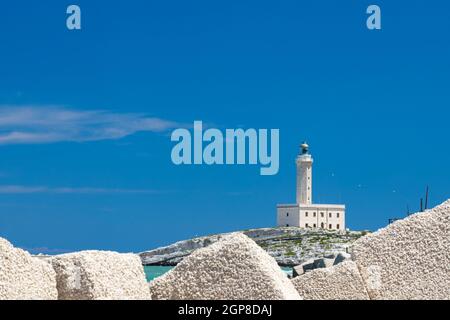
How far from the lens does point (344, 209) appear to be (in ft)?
533

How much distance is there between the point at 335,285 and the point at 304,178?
13773 centimetres

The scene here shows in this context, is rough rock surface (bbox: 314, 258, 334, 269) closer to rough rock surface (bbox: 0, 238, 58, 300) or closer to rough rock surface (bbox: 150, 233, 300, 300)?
rough rock surface (bbox: 150, 233, 300, 300)

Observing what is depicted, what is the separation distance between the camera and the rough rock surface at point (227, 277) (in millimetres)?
11477

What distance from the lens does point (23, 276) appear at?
10.8m

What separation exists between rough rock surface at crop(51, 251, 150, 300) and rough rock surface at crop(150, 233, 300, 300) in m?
0.57

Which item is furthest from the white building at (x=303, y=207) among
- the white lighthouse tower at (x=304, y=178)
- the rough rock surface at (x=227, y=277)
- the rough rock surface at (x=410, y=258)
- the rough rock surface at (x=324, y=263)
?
the rough rock surface at (x=227, y=277)

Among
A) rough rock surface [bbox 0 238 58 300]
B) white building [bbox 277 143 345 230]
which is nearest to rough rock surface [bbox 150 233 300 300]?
rough rock surface [bbox 0 238 58 300]

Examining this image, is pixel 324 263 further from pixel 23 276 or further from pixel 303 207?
pixel 303 207

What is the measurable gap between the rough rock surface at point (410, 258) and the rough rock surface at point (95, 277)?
3.92 metres

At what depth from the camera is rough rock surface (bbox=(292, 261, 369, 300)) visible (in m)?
13.3

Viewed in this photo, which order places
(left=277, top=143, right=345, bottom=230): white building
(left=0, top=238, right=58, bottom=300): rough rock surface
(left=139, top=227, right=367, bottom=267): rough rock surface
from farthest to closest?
1. (left=277, top=143, right=345, bottom=230): white building
2. (left=139, top=227, right=367, bottom=267): rough rock surface
3. (left=0, top=238, right=58, bottom=300): rough rock surface

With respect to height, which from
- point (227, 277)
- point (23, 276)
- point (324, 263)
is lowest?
point (324, 263)

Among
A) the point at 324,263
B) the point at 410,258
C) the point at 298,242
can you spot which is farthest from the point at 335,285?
the point at 298,242

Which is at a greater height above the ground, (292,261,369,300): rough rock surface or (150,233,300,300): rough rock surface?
(150,233,300,300): rough rock surface
